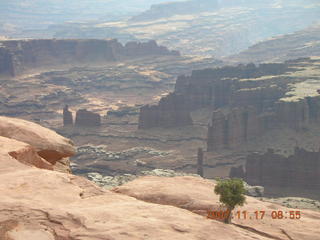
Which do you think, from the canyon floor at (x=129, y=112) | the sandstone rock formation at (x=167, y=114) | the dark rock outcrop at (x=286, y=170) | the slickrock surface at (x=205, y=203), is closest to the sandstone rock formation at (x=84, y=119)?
the canyon floor at (x=129, y=112)

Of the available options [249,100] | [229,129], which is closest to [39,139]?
[229,129]

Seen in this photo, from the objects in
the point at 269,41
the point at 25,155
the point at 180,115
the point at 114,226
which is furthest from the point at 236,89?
the point at 269,41

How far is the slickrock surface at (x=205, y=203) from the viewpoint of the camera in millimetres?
15141

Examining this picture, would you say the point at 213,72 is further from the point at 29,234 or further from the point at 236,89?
the point at 29,234

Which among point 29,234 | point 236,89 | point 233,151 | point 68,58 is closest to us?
point 29,234

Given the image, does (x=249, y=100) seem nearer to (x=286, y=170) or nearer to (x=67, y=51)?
(x=286, y=170)

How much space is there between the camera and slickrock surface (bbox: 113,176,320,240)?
15141 mm

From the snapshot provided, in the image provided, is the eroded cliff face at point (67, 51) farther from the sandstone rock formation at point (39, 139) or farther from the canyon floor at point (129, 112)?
the sandstone rock formation at point (39, 139)

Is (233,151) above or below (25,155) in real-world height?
below

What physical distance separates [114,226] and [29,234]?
6.17 feet

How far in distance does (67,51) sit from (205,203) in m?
132

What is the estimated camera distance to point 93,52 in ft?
479

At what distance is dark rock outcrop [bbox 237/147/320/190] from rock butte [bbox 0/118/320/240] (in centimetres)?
3217

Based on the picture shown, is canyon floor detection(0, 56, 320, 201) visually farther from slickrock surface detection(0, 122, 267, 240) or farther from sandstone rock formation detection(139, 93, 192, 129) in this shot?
slickrock surface detection(0, 122, 267, 240)
